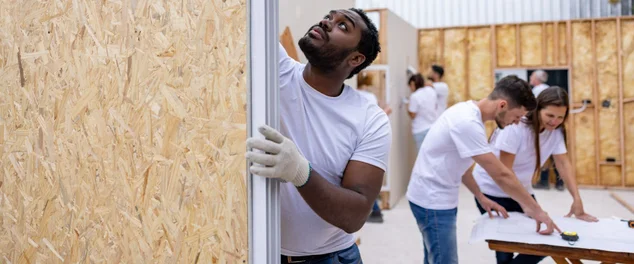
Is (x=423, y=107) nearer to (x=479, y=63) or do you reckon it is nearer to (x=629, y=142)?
(x=479, y=63)

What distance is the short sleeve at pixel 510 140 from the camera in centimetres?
270

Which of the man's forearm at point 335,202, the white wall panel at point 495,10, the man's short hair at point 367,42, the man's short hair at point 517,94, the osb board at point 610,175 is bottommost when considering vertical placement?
the osb board at point 610,175

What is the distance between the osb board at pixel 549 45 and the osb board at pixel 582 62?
10.6 inches

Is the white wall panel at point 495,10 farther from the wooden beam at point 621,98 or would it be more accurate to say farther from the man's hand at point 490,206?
the man's hand at point 490,206

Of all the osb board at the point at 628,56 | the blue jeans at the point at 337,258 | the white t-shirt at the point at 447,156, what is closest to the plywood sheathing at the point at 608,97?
the osb board at the point at 628,56

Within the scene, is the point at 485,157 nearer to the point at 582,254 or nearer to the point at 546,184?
the point at 582,254

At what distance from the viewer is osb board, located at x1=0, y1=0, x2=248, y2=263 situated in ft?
4.20

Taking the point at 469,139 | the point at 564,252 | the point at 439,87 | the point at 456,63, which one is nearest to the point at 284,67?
the point at 469,139

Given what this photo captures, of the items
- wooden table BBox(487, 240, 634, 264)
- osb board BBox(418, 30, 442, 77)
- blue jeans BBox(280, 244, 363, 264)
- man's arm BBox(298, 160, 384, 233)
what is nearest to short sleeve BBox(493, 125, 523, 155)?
wooden table BBox(487, 240, 634, 264)

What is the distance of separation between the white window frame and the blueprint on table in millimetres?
1319

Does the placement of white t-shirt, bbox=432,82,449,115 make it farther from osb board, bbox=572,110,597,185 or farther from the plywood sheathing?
the plywood sheathing

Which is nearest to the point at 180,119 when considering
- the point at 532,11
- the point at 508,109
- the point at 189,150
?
the point at 189,150

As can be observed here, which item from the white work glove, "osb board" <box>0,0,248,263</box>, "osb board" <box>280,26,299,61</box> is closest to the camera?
the white work glove

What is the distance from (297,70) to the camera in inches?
60.1
